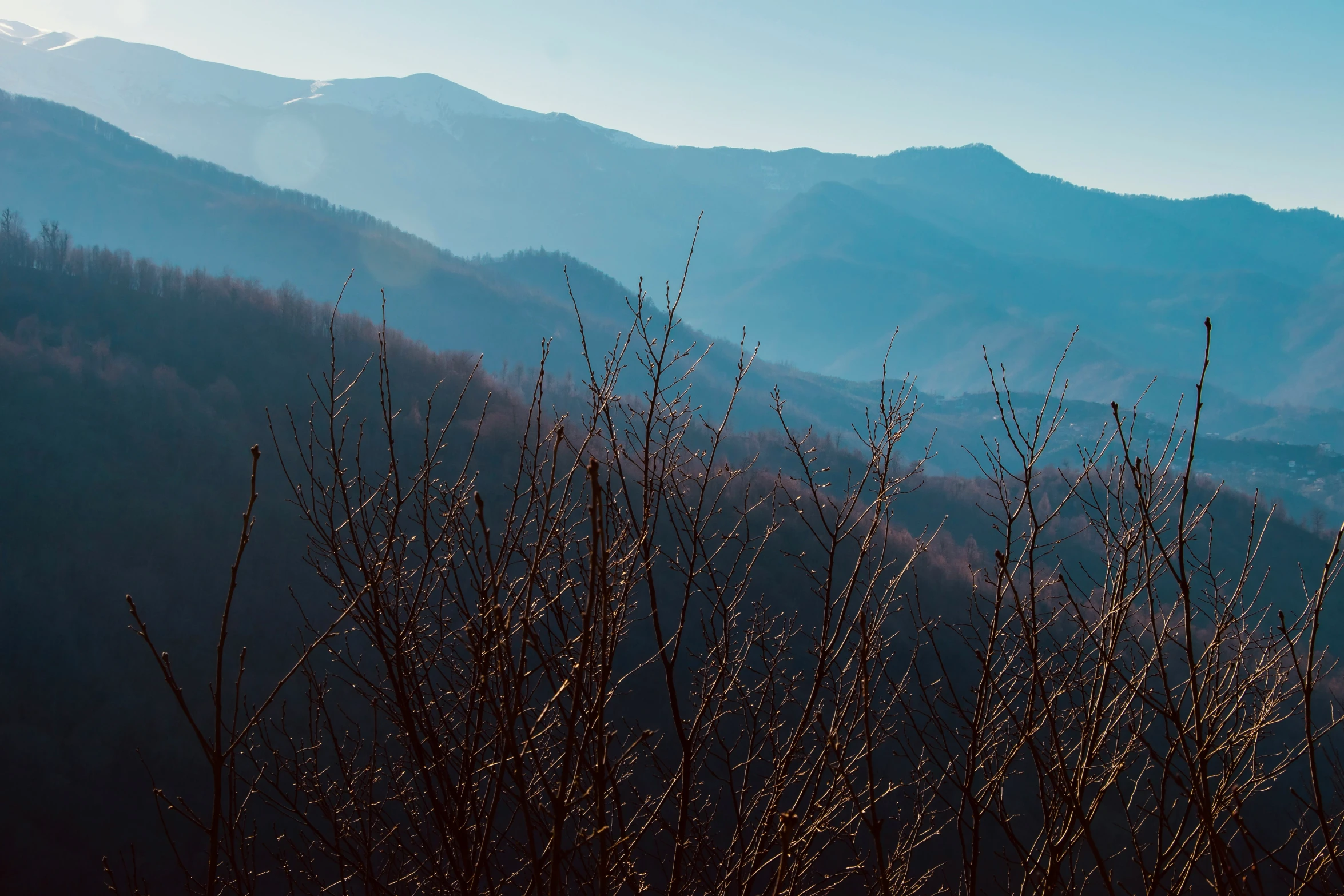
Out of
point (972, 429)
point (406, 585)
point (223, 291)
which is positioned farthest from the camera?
point (972, 429)

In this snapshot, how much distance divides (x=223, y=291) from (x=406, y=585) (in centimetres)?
7704

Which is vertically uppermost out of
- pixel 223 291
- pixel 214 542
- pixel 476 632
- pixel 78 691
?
pixel 476 632

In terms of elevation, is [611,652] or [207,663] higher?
[611,652]

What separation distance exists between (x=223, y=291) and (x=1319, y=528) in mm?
111689

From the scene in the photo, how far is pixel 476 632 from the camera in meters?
2.48

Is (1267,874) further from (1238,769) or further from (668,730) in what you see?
(1238,769)

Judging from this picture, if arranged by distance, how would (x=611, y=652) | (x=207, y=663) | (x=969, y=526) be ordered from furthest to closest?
(x=969, y=526) < (x=207, y=663) < (x=611, y=652)

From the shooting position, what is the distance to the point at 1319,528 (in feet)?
295

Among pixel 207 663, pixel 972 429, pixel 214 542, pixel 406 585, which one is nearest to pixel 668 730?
pixel 207 663

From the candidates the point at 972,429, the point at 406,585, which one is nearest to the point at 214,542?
the point at 406,585

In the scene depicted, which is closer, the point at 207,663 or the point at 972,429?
the point at 207,663

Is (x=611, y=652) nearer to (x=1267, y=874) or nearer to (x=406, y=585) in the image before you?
(x=406, y=585)

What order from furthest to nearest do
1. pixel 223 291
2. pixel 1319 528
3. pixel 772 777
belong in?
pixel 1319 528 < pixel 223 291 < pixel 772 777

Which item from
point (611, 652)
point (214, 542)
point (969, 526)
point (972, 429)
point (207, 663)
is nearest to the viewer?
point (611, 652)
